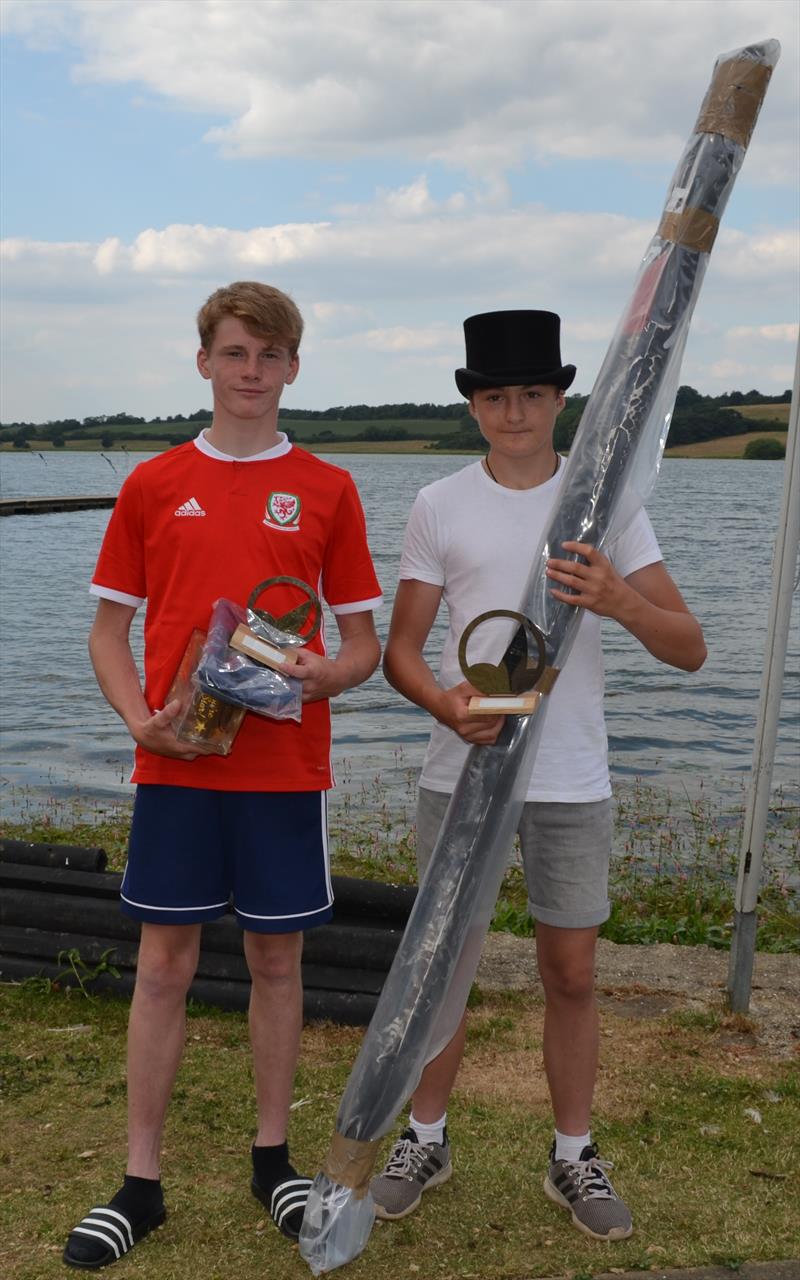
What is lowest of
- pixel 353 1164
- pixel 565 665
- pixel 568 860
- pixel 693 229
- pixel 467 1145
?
pixel 467 1145

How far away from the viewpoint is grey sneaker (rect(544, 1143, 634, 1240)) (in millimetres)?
3580

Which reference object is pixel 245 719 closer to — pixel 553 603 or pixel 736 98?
pixel 553 603

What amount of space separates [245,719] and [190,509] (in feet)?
1.86

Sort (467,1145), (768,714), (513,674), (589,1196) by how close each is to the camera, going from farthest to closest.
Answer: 1. (768,714)
2. (467,1145)
3. (589,1196)
4. (513,674)

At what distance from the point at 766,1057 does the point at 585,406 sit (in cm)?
278

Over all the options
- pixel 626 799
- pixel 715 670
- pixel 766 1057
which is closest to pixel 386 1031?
pixel 766 1057

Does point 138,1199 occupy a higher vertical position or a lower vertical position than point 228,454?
lower

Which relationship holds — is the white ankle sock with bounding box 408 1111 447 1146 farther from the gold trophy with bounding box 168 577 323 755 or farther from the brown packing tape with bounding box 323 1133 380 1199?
the gold trophy with bounding box 168 577 323 755

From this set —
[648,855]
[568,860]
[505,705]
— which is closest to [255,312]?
[505,705]

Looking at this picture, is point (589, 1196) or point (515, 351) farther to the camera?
point (589, 1196)

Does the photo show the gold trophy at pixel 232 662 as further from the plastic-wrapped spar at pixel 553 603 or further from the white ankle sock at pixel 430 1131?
the white ankle sock at pixel 430 1131

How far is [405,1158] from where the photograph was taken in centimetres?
379

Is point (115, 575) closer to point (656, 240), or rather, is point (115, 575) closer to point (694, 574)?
point (656, 240)

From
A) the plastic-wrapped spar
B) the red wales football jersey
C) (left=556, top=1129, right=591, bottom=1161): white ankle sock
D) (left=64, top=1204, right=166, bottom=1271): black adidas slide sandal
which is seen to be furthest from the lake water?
(left=64, top=1204, right=166, bottom=1271): black adidas slide sandal
